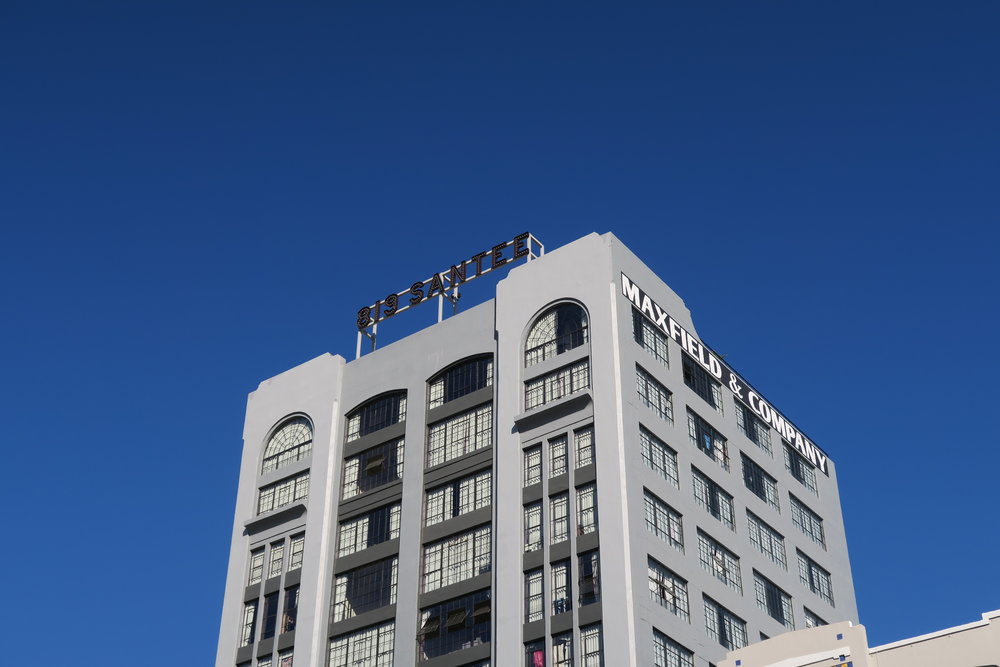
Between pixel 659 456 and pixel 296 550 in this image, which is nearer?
pixel 659 456

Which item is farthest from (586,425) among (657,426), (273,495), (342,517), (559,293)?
(273,495)

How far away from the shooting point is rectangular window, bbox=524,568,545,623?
82.1 metres

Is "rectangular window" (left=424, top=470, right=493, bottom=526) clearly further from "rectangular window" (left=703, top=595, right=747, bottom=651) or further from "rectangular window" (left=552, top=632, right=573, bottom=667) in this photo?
"rectangular window" (left=703, top=595, right=747, bottom=651)

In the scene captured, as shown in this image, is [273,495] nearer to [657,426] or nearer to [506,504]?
[506,504]

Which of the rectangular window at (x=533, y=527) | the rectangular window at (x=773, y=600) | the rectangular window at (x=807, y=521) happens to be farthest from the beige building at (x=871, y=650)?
the rectangular window at (x=807, y=521)

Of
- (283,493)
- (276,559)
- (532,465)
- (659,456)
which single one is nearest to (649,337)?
(659,456)

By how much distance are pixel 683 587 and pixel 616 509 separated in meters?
7.74

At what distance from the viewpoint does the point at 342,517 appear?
324 ft

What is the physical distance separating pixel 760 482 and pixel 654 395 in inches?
610

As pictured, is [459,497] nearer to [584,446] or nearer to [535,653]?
[584,446]

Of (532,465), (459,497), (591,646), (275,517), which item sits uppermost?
(275,517)

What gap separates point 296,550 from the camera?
9962 centimetres

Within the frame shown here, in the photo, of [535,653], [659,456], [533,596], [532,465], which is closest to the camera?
[535,653]

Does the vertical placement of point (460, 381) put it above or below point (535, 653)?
above
